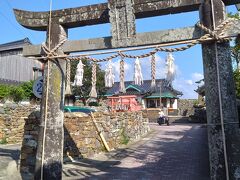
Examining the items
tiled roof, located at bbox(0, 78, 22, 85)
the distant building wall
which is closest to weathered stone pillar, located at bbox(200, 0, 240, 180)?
tiled roof, located at bbox(0, 78, 22, 85)

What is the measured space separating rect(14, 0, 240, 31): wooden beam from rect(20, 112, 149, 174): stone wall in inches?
125

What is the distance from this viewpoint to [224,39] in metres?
4.32

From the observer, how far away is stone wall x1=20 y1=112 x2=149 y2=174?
8.07 meters

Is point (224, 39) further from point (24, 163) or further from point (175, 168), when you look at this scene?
point (24, 163)

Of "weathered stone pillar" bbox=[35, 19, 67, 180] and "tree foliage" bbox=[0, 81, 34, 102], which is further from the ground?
"tree foliage" bbox=[0, 81, 34, 102]

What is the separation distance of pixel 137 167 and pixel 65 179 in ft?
8.56

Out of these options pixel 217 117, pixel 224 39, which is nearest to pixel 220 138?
pixel 217 117

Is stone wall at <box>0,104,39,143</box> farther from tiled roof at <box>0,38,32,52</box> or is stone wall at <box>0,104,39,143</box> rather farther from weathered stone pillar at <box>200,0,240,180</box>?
tiled roof at <box>0,38,32,52</box>

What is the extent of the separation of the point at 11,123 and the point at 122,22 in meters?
12.2

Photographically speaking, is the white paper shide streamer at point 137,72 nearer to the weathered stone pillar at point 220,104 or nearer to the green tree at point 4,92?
the weathered stone pillar at point 220,104

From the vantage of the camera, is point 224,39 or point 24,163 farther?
point 24,163

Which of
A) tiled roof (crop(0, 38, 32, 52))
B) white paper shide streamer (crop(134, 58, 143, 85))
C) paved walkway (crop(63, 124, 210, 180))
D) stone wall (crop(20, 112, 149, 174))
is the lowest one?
paved walkway (crop(63, 124, 210, 180))

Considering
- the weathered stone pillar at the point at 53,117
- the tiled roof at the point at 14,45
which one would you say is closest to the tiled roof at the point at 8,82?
the tiled roof at the point at 14,45

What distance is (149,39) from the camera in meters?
4.96
